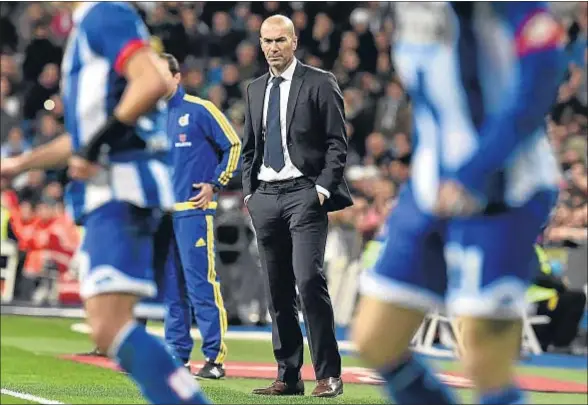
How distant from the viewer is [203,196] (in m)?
10.3

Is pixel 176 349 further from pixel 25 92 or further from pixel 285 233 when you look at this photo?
pixel 25 92

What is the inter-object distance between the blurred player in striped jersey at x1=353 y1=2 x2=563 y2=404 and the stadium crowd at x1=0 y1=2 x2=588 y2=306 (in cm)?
1365

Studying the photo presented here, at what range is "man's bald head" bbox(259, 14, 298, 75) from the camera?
8703 millimetres

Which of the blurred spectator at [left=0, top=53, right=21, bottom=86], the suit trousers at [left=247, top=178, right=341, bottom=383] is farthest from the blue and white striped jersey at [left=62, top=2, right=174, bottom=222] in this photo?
the blurred spectator at [left=0, top=53, right=21, bottom=86]

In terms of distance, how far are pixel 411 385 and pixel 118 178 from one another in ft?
4.69

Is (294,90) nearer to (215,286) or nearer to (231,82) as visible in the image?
(215,286)

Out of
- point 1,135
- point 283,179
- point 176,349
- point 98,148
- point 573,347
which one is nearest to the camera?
point 98,148

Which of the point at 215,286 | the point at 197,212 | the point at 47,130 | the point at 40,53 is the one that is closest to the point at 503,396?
the point at 215,286

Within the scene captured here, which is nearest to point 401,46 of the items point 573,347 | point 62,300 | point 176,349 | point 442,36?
point 442,36

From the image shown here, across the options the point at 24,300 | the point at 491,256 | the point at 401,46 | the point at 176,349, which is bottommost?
the point at 24,300

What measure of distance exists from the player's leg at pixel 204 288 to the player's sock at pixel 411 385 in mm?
5155

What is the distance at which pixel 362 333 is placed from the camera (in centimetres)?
505

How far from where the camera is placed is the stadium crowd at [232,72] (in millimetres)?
20109

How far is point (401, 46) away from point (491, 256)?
2.83ft
